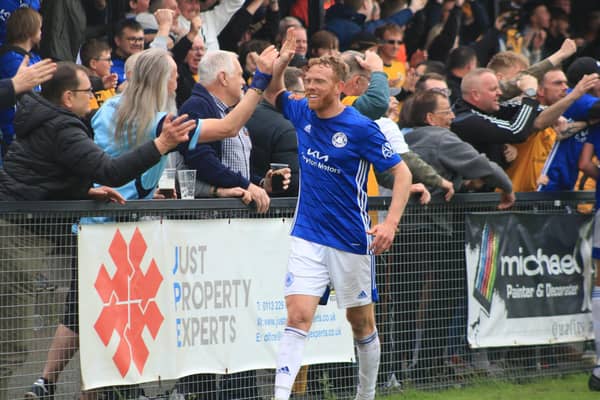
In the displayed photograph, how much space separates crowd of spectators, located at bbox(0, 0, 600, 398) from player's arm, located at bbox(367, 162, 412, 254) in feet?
3.51

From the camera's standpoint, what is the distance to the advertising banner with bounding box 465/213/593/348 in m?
9.05

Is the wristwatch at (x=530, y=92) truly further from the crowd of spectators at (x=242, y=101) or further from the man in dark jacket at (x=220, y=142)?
the man in dark jacket at (x=220, y=142)

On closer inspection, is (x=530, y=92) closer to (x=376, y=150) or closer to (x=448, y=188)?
(x=448, y=188)

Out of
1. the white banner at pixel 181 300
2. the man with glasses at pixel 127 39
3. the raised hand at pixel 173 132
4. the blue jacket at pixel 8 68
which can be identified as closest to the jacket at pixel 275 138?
the white banner at pixel 181 300

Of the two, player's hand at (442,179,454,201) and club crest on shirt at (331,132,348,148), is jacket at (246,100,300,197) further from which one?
club crest on shirt at (331,132,348,148)

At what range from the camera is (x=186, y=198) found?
24.1 feet

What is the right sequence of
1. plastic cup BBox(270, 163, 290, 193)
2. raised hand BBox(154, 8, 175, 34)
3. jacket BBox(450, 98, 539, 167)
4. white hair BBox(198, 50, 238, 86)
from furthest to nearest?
raised hand BBox(154, 8, 175, 34) < jacket BBox(450, 98, 539, 167) < white hair BBox(198, 50, 238, 86) < plastic cup BBox(270, 163, 290, 193)

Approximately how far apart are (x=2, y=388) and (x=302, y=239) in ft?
6.89

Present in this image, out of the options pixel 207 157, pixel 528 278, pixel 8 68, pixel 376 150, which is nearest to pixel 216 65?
pixel 207 157

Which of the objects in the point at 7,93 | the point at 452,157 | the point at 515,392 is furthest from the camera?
the point at 452,157

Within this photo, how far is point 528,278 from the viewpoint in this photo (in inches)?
372

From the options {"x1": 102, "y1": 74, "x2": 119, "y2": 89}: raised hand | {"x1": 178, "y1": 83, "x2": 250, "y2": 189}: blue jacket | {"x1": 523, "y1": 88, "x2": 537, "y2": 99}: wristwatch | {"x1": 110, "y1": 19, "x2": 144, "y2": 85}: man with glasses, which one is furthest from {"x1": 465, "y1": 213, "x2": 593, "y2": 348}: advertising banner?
{"x1": 110, "y1": 19, "x2": 144, "y2": 85}: man with glasses

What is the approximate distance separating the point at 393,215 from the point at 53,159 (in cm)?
218

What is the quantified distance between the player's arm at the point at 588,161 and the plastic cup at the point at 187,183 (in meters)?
4.19
